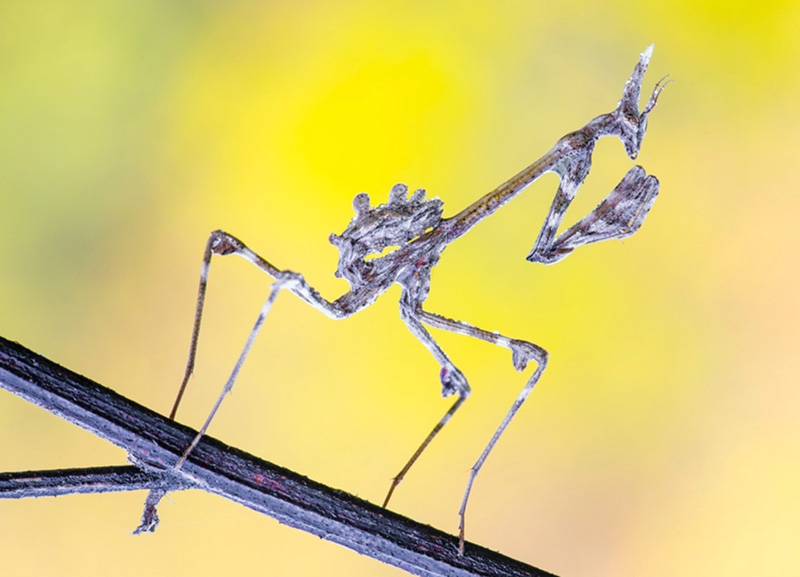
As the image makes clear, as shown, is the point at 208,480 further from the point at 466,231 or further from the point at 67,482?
the point at 466,231

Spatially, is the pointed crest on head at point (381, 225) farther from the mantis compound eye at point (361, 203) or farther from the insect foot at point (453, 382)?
the insect foot at point (453, 382)

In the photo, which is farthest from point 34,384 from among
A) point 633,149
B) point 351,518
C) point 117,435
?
point 633,149

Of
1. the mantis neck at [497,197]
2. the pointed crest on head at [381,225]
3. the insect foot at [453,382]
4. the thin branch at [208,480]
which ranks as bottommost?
the thin branch at [208,480]

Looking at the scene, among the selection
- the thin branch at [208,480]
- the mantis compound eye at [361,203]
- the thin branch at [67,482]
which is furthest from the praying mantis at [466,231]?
the thin branch at [67,482]

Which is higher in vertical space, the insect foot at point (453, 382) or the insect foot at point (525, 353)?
the insect foot at point (525, 353)

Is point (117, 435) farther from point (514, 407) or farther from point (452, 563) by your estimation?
point (514, 407)

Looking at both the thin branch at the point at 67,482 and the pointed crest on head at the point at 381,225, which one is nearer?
the thin branch at the point at 67,482
